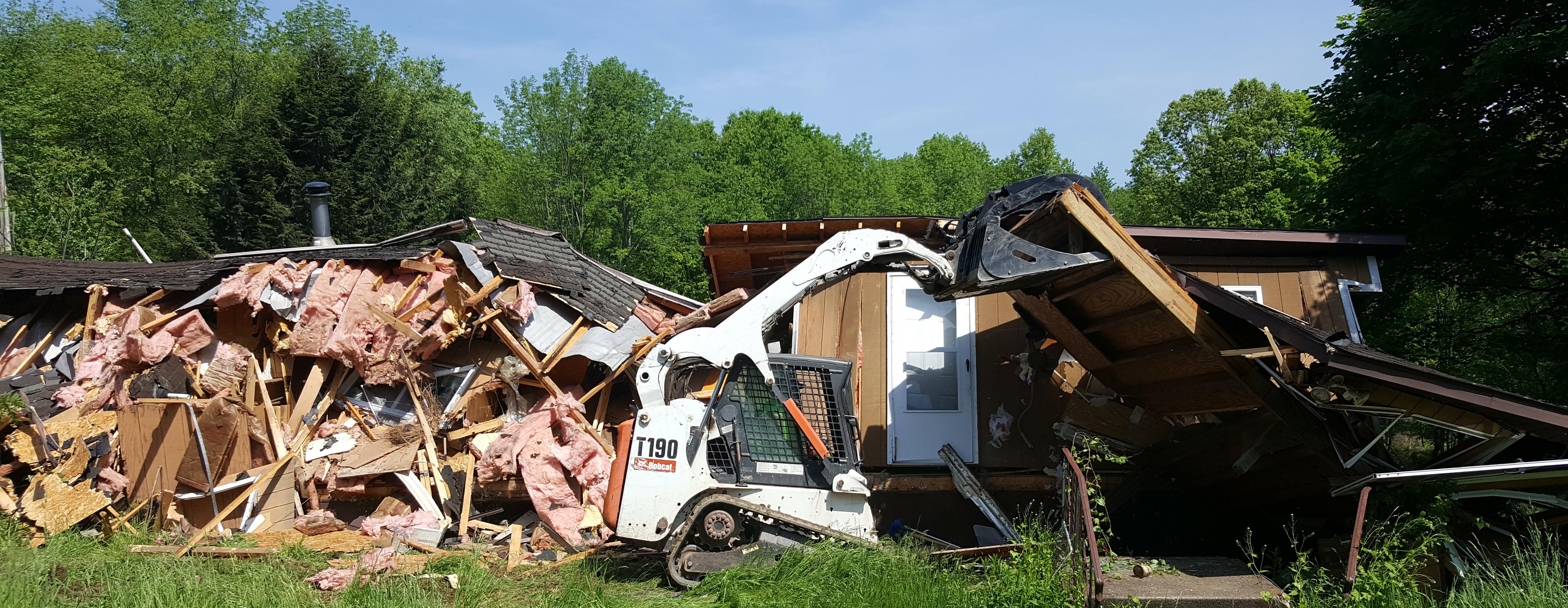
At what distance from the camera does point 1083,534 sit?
5645 mm

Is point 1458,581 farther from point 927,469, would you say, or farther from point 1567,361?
point 1567,361

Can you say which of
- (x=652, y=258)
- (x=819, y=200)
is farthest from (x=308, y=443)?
(x=819, y=200)

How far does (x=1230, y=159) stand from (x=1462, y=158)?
17.6 m

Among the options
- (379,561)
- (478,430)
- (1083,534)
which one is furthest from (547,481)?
(1083,534)

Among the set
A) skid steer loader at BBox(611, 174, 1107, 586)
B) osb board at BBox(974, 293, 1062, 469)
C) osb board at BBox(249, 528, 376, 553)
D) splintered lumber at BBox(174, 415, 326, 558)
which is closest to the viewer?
skid steer loader at BBox(611, 174, 1107, 586)

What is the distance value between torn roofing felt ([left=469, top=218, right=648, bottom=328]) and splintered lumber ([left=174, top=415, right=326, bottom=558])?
2635 mm


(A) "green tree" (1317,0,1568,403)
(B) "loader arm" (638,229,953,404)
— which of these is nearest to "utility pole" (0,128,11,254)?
(B) "loader arm" (638,229,953,404)

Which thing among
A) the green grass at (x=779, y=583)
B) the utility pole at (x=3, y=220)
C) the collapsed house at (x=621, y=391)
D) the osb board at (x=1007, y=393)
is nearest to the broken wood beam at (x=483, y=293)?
the collapsed house at (x=621, y=391)

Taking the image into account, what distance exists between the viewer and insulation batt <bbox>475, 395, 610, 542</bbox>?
29.3 ft

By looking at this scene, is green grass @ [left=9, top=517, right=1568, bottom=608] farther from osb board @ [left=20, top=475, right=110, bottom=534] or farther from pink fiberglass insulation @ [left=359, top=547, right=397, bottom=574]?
osb board @ [left=20, top=475, right=110, bottom=534]

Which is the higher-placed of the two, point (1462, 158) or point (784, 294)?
point (1462, 158)

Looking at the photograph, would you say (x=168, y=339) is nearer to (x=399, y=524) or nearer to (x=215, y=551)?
(x=215, y=551)

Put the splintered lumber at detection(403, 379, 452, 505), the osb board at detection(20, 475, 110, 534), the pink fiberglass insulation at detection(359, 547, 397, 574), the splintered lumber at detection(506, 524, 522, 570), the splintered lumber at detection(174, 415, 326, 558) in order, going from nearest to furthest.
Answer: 1. the pink fiberglass insulation at detection(359, 547, 397, 574)
2. the splintered lumber at detection(506, 524, 522, 570)
3. the splintered lumber at detection(174, 415, 326, 558)
4. the osb board at detection(20, 475, 110, 534)
5. the splintered lumber at detection(403, 379, 452, 505)

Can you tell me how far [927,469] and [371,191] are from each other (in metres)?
21.4
